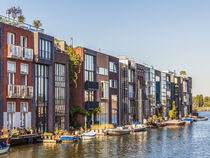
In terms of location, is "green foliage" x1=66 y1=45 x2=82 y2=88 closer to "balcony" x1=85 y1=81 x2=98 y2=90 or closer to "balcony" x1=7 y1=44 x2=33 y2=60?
"balcony" x1=85 y1=81 x2=98 y2=90

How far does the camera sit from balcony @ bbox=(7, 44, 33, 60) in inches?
2179

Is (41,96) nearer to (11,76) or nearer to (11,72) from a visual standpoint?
(11,76)

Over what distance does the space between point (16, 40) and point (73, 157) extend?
21868mm

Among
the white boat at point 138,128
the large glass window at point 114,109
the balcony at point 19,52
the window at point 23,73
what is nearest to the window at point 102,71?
the large glass window at point 114,109

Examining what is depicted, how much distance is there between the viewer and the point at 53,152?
48.8 metres

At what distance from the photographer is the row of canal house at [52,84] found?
5562 cm

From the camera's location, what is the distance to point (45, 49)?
6331 cm

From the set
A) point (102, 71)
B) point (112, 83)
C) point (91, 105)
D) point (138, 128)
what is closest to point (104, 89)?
point (102, 71)

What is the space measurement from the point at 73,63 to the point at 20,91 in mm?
20158

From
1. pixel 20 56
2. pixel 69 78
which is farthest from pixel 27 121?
pixel 69 78

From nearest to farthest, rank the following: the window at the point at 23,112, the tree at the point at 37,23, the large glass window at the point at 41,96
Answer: the window at the point at 23,112, the large glass window at the point at 41,96, the tree at the point at 37,23

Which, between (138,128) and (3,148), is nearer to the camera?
(3,148)

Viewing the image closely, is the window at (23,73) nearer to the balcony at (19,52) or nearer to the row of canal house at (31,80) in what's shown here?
the row of canal house at (31,80)

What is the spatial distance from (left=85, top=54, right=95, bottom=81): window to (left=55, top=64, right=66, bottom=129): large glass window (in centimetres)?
1124
